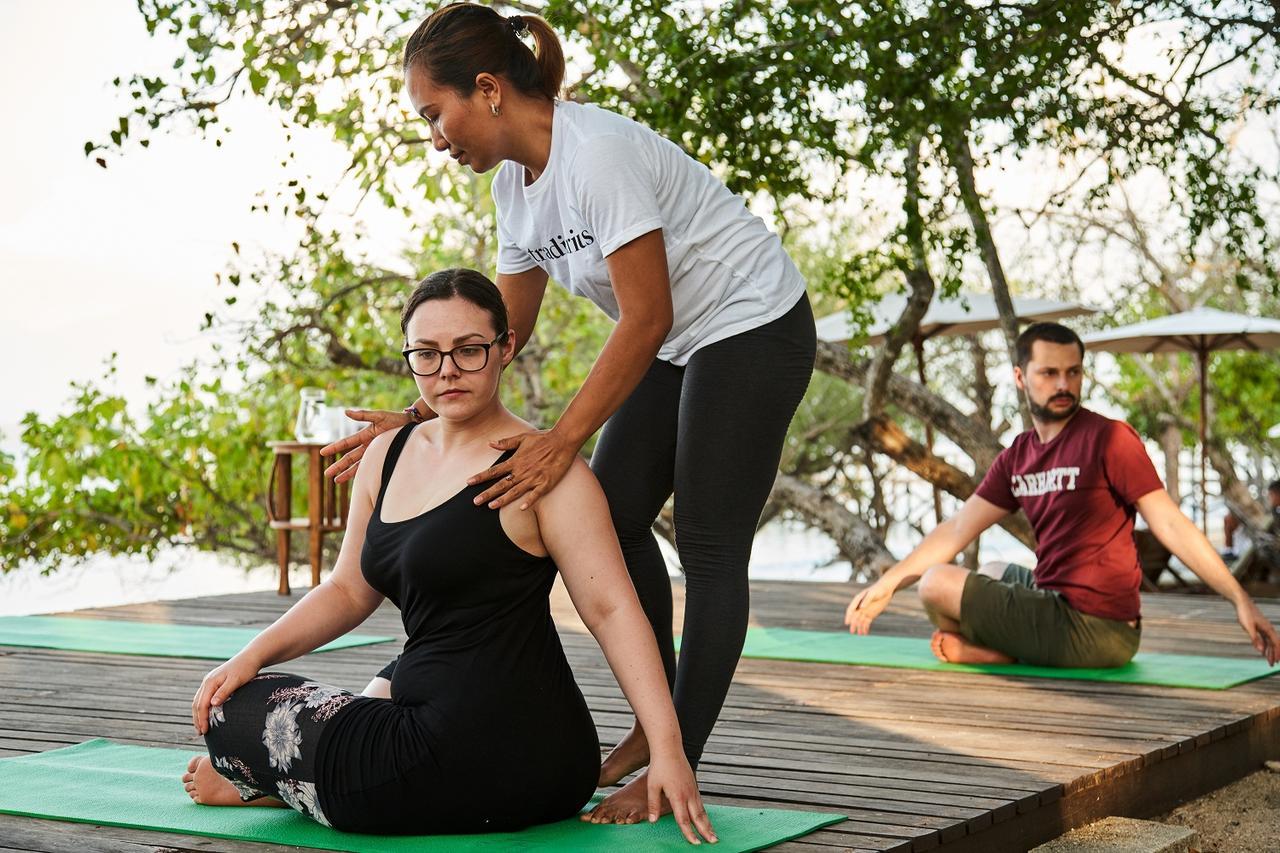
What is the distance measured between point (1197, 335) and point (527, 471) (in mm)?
8179

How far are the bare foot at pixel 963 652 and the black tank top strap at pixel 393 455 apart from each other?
2.07 m

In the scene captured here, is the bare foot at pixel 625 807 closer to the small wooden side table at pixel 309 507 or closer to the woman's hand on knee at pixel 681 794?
the woman's hand on knee at pixel 681 794

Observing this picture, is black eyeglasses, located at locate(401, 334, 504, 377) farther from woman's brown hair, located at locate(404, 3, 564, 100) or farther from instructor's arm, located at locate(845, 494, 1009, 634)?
instructor's arm, located at locate(845, 494, 1009, 634)

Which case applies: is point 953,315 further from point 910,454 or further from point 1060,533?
point 1060,533

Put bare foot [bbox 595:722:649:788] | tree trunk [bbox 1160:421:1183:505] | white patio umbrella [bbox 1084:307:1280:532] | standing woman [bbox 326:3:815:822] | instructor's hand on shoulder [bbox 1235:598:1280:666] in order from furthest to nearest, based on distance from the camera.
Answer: tree trunk [bbox 1160:421:1183:505] → white patio umbrella [bbox 1084:307:1280:532] → instructor's hand on shoulder [bbox 1235:598:1280:666] → bare foot [bbox 595:722:649:788] → standing woman [bbox 326:3:815:822]

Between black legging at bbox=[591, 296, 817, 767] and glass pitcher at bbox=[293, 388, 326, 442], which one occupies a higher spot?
glass pitcher at bbox=[293, 388, 326, 442]

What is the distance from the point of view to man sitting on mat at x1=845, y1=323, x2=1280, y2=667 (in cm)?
350

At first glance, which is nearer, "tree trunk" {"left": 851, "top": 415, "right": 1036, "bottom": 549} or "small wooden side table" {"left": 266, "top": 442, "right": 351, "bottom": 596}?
"small wooden side table" {"left": 266, "top": 442, "right": 351, "bottom": 596}

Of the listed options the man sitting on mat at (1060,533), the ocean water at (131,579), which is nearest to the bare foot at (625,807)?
the man sitting on mat at (1060,533)

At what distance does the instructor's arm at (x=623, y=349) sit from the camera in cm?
187

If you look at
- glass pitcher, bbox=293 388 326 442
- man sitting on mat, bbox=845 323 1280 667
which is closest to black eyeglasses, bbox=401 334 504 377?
man sitting on mat, bbox=845 323 1280 667

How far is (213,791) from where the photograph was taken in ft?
6.77

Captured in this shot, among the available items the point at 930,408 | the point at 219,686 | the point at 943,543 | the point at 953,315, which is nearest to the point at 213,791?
the point at 219,686

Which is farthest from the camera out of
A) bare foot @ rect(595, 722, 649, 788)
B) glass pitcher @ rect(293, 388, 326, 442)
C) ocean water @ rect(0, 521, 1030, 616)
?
ocean water @ rect(0, 521, 1030, 616)
